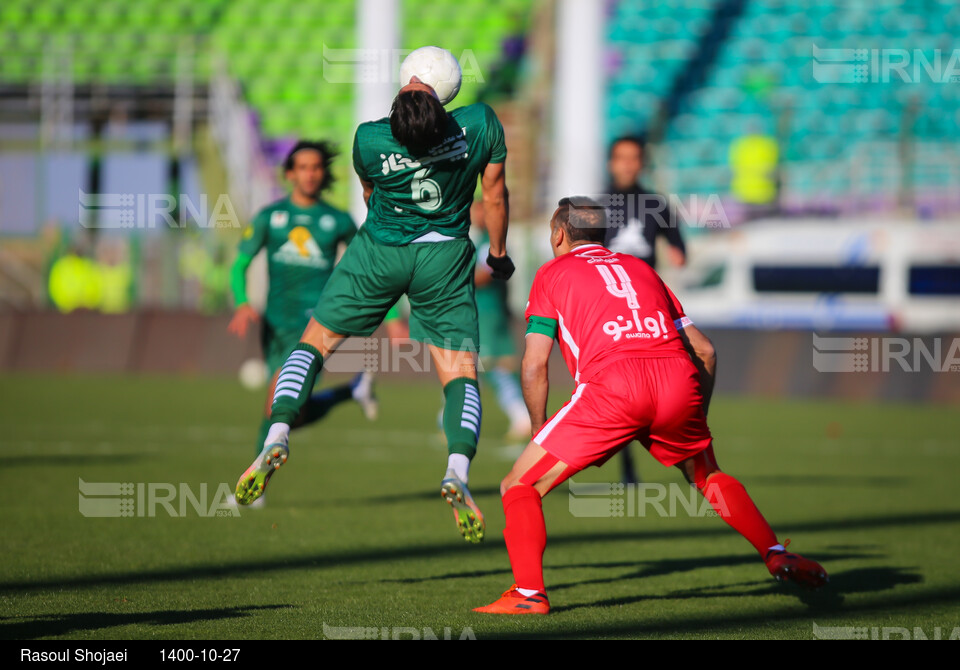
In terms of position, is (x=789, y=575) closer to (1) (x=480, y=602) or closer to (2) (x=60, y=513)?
(1) (x=480, y=602)

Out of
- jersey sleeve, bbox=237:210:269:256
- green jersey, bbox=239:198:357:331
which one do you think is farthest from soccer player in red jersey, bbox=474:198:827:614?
jersey sleeve, bbox=237:210:269:256

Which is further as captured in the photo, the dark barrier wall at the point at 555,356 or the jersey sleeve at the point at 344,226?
the dark barrier wall at the point at 555,356

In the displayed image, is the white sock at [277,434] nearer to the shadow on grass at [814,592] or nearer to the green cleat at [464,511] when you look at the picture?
the green cleat at [464,511]

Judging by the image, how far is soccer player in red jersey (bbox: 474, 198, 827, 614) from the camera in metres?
5.19

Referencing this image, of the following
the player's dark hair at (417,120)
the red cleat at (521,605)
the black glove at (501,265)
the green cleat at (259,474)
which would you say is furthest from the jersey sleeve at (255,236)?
the red cleat at (521,605)

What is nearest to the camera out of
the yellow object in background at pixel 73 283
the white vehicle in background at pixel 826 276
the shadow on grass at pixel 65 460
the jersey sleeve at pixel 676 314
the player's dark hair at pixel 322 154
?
the jersey sleeve at pixel 676 314

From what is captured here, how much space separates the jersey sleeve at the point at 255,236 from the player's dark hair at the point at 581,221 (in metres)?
3.66

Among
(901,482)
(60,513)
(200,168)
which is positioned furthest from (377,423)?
(200,168)

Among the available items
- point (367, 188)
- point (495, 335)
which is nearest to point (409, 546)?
point (367, 188)

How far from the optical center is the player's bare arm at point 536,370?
17.1 feet

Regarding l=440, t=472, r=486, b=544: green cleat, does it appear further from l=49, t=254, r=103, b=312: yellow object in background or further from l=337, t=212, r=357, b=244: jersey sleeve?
l=49, t=254, r=103, b=312: yellow object in background

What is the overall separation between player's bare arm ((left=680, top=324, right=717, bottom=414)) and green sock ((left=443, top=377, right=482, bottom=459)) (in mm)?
1042

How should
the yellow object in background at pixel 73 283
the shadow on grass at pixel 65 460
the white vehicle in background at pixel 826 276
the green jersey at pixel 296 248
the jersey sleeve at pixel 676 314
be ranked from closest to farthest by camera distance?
the jersey sleeve at pixel 676 314
the green jersey at pixel 296 248
the shadow on grass at pixel 65 460
the yellow object in background at pixel 73 283
the white vehicle in background at pixel 826 276

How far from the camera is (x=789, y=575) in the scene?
209 inches
